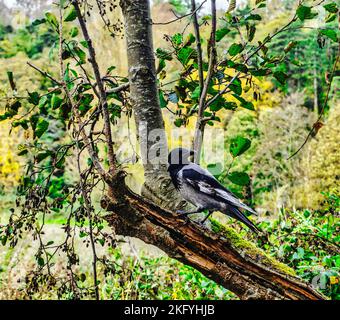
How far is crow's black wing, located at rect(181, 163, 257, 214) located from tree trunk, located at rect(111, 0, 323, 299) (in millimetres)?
55

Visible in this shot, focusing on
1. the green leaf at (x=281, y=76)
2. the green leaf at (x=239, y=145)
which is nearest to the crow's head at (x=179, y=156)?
the green leaf at (x=239, y=145)

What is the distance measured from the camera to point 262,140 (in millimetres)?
7508

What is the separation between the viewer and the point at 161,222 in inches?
32.9

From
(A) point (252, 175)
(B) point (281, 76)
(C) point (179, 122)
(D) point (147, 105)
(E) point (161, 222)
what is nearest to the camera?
(E) point (161, 222)

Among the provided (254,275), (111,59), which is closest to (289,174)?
(111,59)

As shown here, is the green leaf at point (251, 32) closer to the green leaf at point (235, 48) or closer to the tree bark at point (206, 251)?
the green leaf at point (235, 48)

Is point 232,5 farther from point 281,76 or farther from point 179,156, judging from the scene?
point 179,156

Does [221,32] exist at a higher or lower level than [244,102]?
higher

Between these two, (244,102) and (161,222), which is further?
(244,102)

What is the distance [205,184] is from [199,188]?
0.02 m

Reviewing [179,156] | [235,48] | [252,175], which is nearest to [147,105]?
[179,156]

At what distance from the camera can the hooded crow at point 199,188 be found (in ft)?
2.96

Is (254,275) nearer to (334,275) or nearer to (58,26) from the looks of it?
(334,275)
